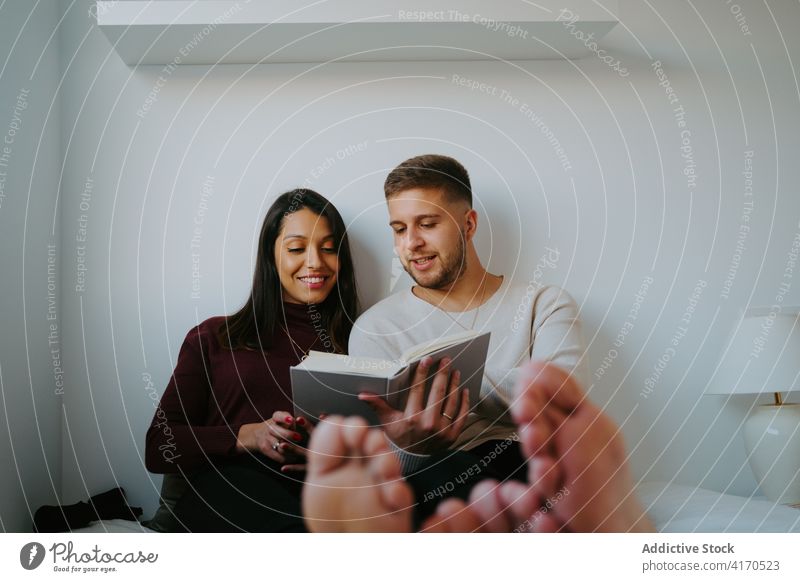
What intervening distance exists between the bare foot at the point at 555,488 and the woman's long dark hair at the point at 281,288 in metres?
0.42

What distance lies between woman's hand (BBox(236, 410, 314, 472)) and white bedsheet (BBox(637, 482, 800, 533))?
694mm

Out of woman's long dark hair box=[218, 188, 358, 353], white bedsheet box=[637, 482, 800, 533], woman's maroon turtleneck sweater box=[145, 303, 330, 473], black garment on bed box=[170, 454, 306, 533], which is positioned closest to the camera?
white bedsheet box=[637, 482, 800, 533]

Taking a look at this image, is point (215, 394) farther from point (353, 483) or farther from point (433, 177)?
point (433, 177)

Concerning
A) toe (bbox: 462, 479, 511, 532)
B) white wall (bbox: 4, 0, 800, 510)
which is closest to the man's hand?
toe (bbox: 462, 479, 511, 532)

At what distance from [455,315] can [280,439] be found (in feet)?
1.51

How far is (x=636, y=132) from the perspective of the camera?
1.80 metres

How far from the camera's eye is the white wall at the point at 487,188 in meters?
Result: 1.77

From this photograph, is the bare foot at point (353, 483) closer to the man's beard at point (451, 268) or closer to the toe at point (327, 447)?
the toe at point (327, 447)

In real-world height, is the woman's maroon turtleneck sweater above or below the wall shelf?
below

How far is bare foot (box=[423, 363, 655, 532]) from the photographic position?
56.9 inches

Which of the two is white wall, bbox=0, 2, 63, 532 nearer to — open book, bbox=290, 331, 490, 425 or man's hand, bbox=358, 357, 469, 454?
open book, bbox=290, 331, 490, 425

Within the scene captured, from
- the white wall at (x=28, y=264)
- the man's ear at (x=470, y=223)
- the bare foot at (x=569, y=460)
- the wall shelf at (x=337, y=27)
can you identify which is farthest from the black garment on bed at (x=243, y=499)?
the wall shelf at (x=337, y=27)

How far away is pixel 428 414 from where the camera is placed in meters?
1.50
